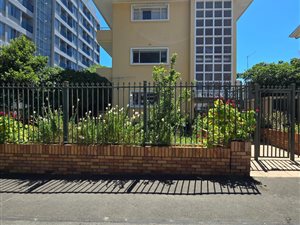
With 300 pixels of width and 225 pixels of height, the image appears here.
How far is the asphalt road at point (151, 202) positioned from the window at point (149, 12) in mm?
17231

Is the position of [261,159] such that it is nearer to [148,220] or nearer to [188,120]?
[188,120]

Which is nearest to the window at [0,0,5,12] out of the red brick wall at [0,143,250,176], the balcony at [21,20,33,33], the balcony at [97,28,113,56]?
the balcony at [21,20,33,33]

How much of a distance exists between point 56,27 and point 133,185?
174 ft

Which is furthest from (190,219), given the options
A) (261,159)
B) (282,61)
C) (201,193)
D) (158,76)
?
(282,61)

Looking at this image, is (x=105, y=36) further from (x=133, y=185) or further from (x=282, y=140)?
(x=133, y=185)

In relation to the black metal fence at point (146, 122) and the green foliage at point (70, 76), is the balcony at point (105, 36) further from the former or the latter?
the black metal fence at point (146, 122)

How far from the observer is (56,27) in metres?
55.6

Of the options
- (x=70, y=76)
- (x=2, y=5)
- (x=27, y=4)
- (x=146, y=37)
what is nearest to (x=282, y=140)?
(x=146, y=37)

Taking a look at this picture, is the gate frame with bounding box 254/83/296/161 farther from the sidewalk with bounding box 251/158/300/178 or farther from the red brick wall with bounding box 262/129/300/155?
the red brick wall with bounding box 262/129/300/155

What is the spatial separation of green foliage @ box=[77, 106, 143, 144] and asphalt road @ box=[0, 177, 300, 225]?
119 cm

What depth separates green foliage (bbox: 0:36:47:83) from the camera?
55.6 feet

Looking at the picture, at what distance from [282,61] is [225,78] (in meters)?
18.3

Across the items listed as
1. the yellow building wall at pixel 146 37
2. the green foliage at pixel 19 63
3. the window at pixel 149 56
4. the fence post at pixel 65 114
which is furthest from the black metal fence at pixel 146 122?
the window at pixel 149 56

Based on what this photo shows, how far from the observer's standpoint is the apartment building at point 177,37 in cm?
2184
